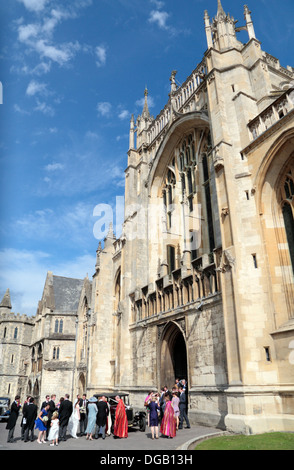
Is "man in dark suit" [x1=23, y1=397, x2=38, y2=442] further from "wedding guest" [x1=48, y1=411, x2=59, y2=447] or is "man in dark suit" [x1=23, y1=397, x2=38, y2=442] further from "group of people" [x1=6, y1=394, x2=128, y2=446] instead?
"wedding guest" [x1=48, y1=411, x2=59, y2=447]

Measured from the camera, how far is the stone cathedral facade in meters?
12.4

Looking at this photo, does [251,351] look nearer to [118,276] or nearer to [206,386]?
[206,386]

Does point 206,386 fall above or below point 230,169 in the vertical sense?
below

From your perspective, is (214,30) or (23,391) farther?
(23,391)

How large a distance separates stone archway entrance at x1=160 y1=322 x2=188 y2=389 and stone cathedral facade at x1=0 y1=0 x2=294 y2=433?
53 millimetres

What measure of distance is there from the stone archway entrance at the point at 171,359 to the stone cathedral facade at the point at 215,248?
53 millimetres

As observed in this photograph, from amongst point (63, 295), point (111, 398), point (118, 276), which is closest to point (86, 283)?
point (118, 276)

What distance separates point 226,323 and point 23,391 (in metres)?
48.8

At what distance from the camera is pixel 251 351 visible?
12188 mm

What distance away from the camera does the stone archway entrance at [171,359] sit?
17953 millimetres

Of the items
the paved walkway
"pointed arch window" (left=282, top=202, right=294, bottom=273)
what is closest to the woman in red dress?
the paved walkway

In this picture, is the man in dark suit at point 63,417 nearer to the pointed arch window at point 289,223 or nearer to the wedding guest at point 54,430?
the wedding guest at point 54,430

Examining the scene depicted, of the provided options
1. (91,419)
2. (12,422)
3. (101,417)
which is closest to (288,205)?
(101,417)

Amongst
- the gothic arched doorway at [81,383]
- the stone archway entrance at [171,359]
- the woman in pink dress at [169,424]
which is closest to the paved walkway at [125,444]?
the woman in pink dress at [169,424]
